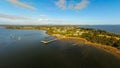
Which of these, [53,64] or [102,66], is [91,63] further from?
[53,64]

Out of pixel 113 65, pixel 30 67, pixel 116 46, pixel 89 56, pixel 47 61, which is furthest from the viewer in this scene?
pixel 116 46

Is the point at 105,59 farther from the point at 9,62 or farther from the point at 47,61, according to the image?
the point at 9,62

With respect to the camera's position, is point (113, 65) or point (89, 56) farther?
point (89, 56)

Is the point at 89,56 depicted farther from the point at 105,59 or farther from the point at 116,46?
the point at 116,46

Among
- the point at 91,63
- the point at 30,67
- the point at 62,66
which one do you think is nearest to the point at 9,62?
the point at 30,67

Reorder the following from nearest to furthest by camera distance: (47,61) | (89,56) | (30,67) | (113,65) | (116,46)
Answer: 1. (30,67)
2. (113,65)
3. (47,61)
4. (89,56)
5. (116,46)

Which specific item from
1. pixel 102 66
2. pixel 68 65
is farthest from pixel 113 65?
pixel 68 65

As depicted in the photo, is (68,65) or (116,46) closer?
(68,65)

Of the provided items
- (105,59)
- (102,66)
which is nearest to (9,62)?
(102,66)
